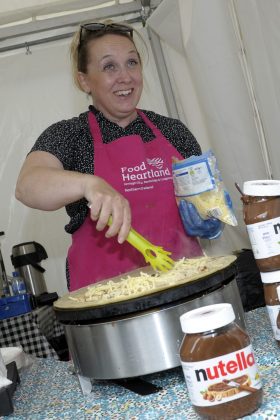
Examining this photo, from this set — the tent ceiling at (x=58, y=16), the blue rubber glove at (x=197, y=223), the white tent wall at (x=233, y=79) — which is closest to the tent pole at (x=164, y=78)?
the tent ceiling at (x=58, y=16)

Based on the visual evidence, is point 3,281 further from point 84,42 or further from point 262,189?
point 262,189

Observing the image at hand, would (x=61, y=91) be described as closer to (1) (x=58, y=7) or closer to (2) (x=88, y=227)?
(1) (x=58, y=7)

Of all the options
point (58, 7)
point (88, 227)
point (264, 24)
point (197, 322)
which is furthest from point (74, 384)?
point (58, 7)

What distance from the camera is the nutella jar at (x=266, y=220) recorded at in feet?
3.76

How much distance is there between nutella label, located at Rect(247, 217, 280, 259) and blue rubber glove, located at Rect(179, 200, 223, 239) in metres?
0.73

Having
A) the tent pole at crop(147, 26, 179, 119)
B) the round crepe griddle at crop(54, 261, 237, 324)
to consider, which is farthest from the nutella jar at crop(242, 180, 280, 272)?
the tent pole at crop(147, 26, 179, 119)

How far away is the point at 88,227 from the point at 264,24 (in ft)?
3.42

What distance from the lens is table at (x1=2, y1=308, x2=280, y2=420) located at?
1049 mm

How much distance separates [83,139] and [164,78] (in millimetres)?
1572

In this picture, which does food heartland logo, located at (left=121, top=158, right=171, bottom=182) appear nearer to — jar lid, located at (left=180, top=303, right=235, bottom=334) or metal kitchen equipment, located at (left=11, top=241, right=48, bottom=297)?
jar lid, located at (left=180, top=303, right=235, bottom=334)

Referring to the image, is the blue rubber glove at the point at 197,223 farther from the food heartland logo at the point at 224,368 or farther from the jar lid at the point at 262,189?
the food heartland logo at the point at 224,368

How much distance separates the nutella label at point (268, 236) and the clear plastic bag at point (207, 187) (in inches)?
21.4

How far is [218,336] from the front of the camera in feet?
3.01

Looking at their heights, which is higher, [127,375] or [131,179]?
[131,179]
